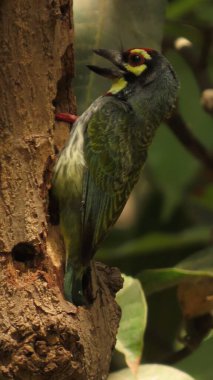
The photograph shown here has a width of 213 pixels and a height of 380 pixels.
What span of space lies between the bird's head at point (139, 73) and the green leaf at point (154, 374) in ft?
3.54

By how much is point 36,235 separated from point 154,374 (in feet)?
3.10

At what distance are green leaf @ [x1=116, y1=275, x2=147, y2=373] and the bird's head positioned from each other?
77cm

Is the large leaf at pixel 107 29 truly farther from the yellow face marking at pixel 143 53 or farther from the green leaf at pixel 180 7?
the green leaf at pixel 180 7

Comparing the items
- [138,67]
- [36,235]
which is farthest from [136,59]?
[36,235]

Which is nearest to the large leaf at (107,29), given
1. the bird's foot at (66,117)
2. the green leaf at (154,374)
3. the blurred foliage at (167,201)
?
the blurred foliage at (167,201)

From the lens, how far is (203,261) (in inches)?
212

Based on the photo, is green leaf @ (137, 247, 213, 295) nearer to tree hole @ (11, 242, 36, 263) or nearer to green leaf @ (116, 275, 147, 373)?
green leaf @ (116, 275, 147, 373)

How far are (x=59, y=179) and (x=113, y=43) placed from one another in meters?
0.87

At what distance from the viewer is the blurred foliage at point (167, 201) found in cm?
506

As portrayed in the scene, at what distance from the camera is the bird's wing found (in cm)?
445

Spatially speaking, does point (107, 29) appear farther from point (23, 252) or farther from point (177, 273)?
point (23, 252)

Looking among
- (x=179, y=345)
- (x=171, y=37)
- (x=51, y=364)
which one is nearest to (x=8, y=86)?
(x=51, y=364)

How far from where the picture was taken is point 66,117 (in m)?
4.49

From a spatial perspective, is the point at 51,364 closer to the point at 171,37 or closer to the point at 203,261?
the point at 203,261
